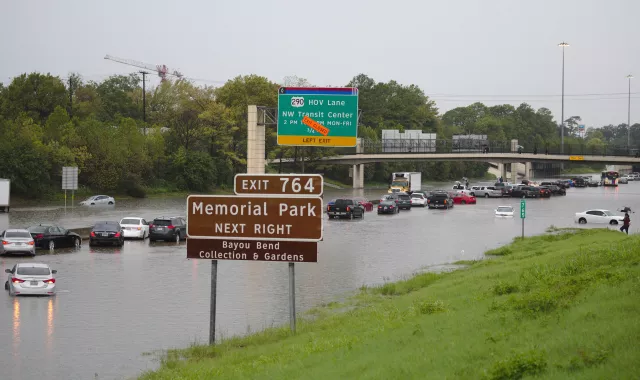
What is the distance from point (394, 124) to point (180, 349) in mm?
141728

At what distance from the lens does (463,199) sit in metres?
90.9

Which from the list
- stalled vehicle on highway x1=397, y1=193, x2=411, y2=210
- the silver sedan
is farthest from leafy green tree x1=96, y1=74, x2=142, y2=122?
the silver sedan

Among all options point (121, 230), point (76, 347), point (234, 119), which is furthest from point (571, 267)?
point (234, 119)

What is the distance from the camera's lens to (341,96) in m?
37.2

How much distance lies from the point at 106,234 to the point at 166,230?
422cm

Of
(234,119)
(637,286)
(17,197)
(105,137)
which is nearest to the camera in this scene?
(637,286)

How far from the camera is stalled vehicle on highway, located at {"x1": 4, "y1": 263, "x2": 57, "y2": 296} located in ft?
83.6

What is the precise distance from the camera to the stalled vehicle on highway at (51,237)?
40406 mm

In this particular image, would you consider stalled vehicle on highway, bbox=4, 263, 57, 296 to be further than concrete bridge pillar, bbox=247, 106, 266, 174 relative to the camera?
No

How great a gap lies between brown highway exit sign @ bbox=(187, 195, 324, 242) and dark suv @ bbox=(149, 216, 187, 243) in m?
28.9

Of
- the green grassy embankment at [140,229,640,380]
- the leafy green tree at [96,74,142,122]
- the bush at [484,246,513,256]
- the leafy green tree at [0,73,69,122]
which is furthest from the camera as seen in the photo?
the leafy green tree at [96,74,142,122]

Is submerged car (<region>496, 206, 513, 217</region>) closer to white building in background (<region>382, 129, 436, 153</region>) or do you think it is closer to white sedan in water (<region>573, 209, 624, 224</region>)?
white sedan in water (<region>573, 209, 624, 224</region>)

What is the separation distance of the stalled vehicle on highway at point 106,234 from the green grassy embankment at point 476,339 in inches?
959

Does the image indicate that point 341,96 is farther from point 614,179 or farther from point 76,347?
point 614,179
